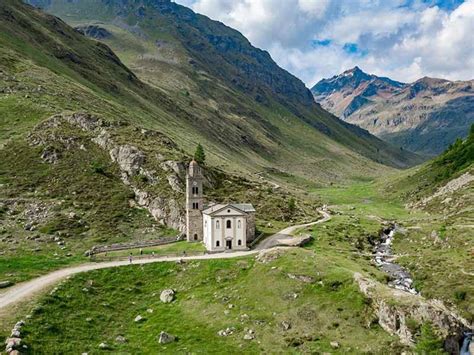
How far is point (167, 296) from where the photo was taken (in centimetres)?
6525

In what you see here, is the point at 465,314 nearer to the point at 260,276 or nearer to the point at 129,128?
the point at 260,276

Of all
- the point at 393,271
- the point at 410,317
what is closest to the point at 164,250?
the point at 393,271

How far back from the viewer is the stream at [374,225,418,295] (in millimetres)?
70688

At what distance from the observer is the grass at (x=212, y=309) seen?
51344 mm

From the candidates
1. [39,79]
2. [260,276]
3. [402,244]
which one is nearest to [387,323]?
[260,276]

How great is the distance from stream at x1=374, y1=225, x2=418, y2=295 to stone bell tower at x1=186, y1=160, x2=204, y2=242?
37.1 m

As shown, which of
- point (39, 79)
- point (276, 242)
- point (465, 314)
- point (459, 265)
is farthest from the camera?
point (39, 79)

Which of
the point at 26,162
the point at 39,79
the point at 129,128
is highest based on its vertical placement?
the point at 39,79

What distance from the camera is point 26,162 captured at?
→ 104125 millimetres

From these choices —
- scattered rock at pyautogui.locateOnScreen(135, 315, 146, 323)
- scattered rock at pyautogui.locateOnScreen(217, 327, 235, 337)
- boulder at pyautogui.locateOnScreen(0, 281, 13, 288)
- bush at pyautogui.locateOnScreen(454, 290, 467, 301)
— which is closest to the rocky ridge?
scattered rock at pyautogui.locateOnScreen(135, 315, 146, 323)

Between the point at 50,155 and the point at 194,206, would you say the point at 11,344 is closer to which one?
the point at 194,206

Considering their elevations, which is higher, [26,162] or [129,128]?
[129,128]

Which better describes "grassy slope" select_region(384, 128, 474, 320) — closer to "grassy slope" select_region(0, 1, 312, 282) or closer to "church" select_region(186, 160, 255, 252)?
"church" select_region(186, 160, 255, 252)

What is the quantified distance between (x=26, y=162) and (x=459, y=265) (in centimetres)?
9849
